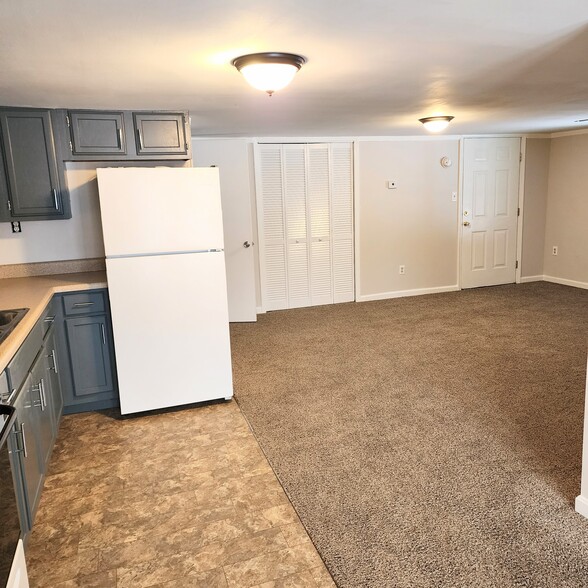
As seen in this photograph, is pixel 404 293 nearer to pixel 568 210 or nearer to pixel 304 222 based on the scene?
pixel 304 222

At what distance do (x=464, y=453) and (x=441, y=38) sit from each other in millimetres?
2131

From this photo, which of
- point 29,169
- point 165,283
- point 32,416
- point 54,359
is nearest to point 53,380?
point 54,359

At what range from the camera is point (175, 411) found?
3662 mm

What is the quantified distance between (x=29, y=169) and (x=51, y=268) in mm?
805

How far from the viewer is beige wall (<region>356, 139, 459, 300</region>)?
6406 millimetres

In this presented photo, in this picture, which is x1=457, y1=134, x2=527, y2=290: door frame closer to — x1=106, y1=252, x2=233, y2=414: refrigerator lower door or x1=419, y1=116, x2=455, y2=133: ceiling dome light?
x1=419, y1=116, x2=455, y2=133: ceiling dome light

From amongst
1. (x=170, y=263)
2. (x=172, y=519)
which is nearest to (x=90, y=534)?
(x=172, y=519)

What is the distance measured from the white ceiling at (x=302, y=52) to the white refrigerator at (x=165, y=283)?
560 mm

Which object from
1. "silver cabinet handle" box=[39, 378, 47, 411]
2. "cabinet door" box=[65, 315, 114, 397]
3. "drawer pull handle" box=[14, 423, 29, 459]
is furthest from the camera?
"cabinet door" box=[65, 315, 114, 397]

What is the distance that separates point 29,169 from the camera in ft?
11.6

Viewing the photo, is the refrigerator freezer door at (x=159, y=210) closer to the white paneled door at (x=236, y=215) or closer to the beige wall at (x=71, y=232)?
the beige wall at (x=71, y=232)

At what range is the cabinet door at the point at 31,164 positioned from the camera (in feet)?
11.3

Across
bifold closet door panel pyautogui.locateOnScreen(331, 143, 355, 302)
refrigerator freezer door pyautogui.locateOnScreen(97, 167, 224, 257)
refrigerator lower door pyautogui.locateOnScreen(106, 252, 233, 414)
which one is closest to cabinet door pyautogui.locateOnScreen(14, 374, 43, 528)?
refrigerator lower door pyautogui.locateOnScreen(106, 252, 233, 414)

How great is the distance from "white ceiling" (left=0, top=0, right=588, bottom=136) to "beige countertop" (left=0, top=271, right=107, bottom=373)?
1180 millimetres
